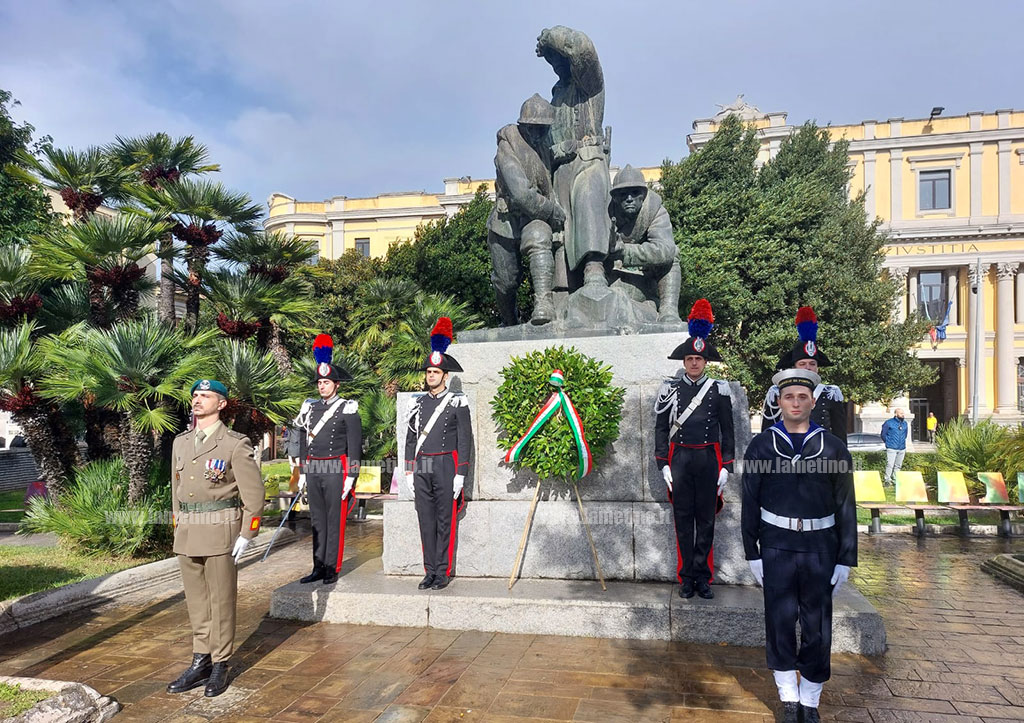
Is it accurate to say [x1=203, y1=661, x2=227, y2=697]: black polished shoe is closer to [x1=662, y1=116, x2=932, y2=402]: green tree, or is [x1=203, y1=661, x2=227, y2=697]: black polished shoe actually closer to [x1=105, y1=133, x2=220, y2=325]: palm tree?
[x1=105, y1=133, x2=220, y2=325]: palm tree

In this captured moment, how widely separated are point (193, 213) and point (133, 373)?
3162 millimetres

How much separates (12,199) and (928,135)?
45.7m

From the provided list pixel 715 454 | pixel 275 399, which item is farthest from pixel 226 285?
pixel 715 454

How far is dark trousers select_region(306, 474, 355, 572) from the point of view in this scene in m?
6.15

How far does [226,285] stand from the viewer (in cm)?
1014

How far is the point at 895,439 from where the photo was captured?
15336mm

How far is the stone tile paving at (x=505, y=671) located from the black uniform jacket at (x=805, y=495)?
3.20 feet

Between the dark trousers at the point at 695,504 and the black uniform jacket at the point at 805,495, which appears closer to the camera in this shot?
the black uniform jacket at the point at 805,495

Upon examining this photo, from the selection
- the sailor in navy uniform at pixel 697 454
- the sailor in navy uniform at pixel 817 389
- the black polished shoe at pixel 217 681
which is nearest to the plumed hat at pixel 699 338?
the sailor in navy uniform at pixel 697 454

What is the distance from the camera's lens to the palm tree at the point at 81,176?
953 centimetres

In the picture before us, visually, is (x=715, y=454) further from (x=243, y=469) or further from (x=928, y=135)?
(x=928, y=135)

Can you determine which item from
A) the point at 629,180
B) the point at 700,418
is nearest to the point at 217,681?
the point at 700,418

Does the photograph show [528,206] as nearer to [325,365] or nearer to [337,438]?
[325,365]

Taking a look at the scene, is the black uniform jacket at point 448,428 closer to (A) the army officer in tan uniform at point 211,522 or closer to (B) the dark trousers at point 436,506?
(B) the dark trousers at point 436,506
